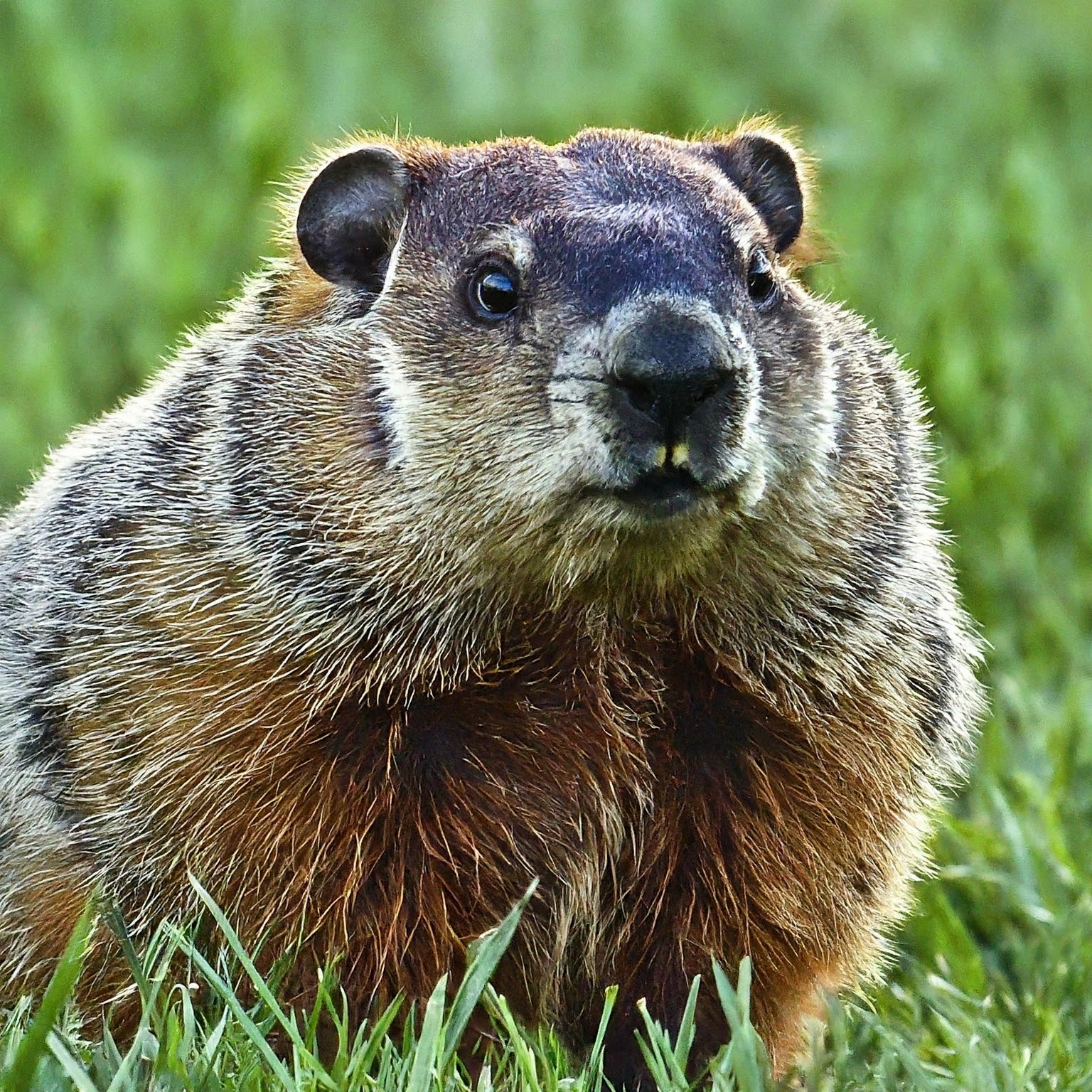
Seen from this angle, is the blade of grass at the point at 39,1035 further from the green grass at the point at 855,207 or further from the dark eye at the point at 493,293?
the green grass at the point at 855,207

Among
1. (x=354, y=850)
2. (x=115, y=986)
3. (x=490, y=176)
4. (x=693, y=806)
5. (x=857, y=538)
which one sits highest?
(x=490, y=176)

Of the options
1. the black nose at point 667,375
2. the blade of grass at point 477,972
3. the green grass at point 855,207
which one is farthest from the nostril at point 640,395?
the green grass at point 855,207

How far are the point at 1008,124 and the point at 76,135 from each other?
4.15 metres

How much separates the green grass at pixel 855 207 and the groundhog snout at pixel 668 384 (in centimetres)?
141

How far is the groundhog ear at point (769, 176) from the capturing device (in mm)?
4387

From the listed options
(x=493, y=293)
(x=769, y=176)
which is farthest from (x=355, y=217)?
(x=769, y=176)

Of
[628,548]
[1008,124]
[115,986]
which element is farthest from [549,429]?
[1008,124]

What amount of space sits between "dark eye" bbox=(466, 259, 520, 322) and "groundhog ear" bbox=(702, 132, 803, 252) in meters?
0.81

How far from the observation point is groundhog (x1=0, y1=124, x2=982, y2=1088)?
3.69 metres

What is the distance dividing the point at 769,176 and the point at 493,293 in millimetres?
956

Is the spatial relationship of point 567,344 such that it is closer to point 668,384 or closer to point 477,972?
point 668,384

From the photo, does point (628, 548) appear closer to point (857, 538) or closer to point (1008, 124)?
point (857, 538)

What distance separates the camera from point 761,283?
3961mm

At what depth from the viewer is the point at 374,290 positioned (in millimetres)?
4090
